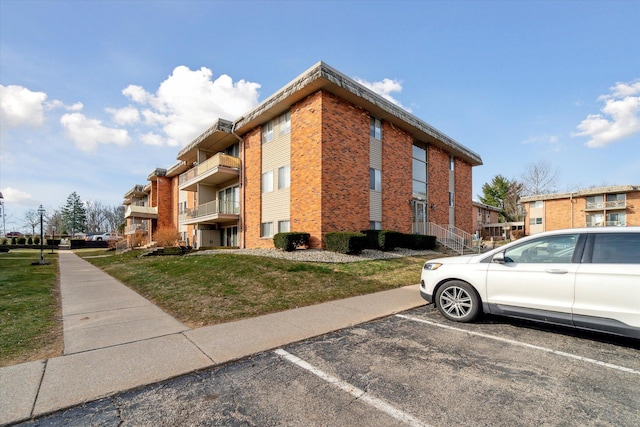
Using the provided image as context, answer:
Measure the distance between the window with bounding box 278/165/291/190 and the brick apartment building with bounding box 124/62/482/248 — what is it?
6 centimetres

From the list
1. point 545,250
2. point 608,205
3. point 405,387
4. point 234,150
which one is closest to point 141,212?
point 234,150

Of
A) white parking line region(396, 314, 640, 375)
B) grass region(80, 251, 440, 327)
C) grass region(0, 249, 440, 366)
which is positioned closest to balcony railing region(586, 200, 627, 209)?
grass region(80, 251, 440, 327)

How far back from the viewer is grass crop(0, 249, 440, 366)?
16.1 feet

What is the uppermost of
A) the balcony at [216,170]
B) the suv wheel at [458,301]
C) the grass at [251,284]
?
the balcony at [216,170]

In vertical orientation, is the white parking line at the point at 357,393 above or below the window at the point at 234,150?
below

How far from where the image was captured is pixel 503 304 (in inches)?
197

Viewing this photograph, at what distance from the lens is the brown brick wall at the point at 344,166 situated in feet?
49.3

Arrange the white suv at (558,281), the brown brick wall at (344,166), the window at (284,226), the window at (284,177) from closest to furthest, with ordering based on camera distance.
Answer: the white suv at (558,281) → the brown brick wall at (344,166) → the window at (284,226) → the window at (284,177)

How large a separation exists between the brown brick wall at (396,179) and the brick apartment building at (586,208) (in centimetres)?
2450

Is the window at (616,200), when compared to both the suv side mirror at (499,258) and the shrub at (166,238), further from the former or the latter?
the shrub at (166,238)

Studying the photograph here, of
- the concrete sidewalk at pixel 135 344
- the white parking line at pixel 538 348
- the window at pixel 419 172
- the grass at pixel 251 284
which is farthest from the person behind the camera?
the window at pixel 419 172

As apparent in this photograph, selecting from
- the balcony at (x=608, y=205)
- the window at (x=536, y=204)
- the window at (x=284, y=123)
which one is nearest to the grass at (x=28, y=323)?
the window at (x=284, y=123)

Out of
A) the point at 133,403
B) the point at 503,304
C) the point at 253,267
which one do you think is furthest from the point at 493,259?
the point at 253,267

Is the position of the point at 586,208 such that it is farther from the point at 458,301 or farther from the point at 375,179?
the point at 458,301
